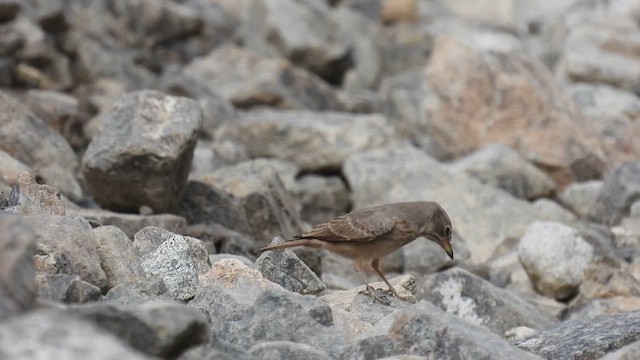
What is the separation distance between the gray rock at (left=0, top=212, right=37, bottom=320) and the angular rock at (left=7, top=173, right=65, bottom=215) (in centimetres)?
373

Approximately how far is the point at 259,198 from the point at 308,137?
6.29m

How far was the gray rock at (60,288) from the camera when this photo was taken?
23.5 ft

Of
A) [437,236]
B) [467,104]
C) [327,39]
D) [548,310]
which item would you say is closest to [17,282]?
[437,236]

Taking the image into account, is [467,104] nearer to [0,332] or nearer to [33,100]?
[33,100]

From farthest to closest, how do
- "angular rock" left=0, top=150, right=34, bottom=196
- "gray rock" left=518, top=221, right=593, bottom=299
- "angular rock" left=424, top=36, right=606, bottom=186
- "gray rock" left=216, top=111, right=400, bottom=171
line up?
"angular rock" left=424, top=36, right=606, bottom=186 < "gray rock" left=216, top=111, right=400, bottom=171 < "gray rock" left=518, top=221, right=593, bottom=299 < "angular rock" left=0, top=150, right=34, bottom=196

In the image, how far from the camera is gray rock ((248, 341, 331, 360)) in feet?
22.4

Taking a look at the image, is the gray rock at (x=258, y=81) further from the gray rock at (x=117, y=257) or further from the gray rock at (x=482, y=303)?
the gray rock at (x=117, y=257)

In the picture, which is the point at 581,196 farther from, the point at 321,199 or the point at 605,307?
the point at 605,307

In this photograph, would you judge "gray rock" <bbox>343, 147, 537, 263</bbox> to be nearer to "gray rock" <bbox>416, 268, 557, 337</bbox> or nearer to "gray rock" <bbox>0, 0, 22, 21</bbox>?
"gray rock" <bbox>416, 268, 557, 337</bbox>

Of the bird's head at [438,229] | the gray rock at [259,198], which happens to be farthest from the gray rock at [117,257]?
the gray rock at [259,198]

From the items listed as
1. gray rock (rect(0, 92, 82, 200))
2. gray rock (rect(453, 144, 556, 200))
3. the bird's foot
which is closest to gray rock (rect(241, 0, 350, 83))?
gray rock (rect(453, 144, 556, 200))

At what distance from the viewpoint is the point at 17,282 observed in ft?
18.2

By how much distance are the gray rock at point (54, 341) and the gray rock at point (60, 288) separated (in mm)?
2258

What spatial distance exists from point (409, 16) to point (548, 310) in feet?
80.1
